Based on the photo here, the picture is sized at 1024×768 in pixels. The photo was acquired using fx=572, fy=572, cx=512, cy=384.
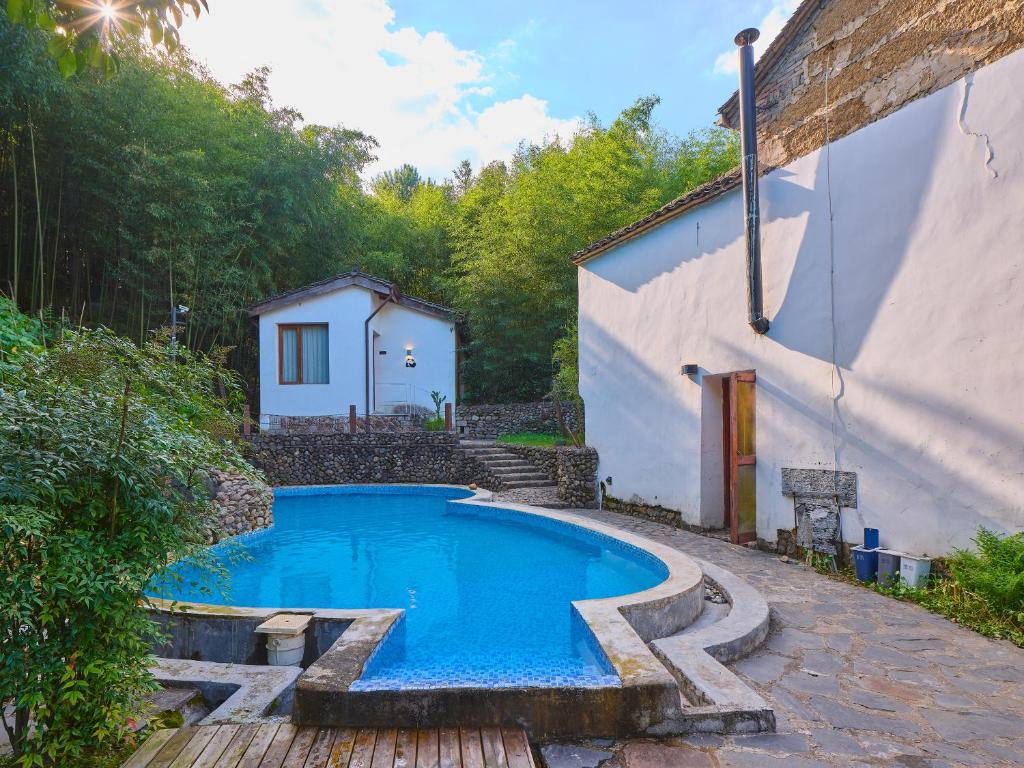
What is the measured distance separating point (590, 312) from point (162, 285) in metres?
9.89

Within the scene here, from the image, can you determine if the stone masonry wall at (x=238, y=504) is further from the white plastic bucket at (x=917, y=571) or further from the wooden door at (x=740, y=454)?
the white plastic bucket at (x=917, y=571)

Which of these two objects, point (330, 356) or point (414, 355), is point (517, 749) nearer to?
point (330, 356)

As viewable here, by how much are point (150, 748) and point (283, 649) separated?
1.34 m

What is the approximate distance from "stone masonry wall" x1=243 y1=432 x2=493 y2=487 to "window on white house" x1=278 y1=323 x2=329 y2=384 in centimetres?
284

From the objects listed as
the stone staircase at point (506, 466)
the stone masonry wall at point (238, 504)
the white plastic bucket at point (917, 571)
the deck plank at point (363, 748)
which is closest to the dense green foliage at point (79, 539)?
the deck plank at point (363, 748)

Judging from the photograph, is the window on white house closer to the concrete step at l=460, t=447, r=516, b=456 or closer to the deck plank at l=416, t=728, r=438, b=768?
the concrete step at l=460, t=447, r=516, b=456

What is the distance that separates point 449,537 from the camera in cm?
786

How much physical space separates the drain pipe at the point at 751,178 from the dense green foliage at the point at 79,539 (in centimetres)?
547

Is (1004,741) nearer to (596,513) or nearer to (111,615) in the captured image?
(111,615)

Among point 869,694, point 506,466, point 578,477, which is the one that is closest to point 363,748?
point 869,694

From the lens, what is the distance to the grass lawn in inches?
508

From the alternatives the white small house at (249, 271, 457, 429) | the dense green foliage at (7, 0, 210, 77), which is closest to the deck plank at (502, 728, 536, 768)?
the dense green foliage at (7, 0, 210, 77)

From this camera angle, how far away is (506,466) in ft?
38.3

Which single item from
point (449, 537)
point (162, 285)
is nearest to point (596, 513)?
point (449, 537)
